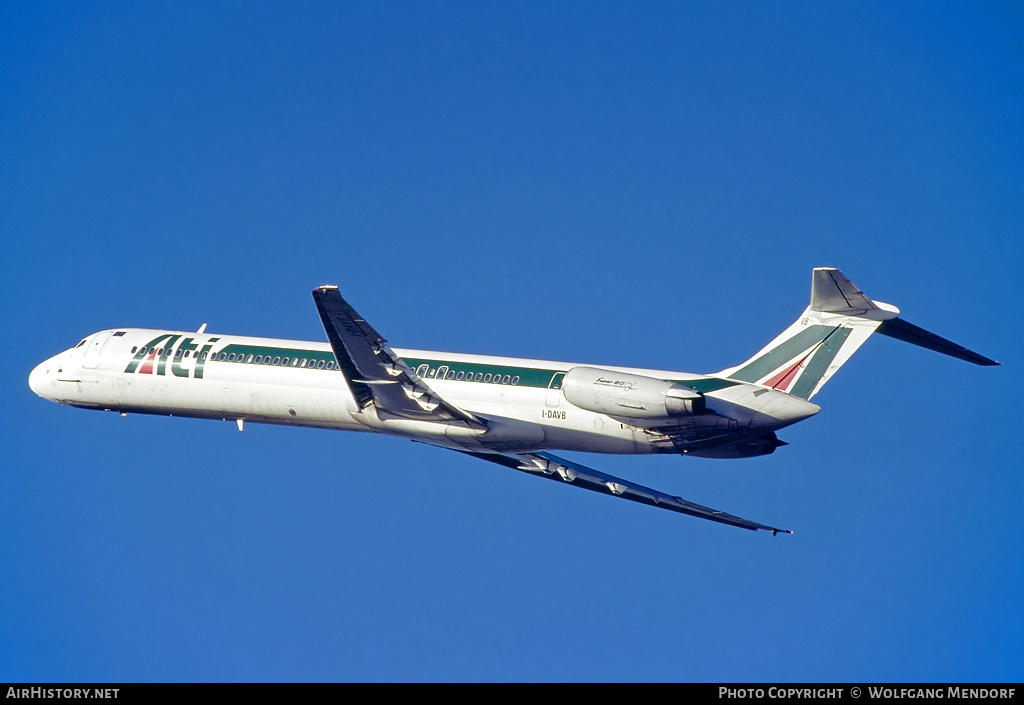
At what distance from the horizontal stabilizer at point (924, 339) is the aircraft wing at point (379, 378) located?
10.7 meters

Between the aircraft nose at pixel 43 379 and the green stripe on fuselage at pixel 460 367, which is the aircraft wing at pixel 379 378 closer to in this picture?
the green stripe on fuselage at pixel 460 367

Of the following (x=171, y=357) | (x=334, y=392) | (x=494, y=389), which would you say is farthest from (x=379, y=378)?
(x=171, y=357)

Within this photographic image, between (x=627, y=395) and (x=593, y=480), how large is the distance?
26.5 feet

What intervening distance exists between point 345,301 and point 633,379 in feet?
23.4

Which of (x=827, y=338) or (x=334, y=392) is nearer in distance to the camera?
(x=827, y=338)

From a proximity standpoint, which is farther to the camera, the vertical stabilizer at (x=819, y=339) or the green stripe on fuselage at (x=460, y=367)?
the green stripe on fuselage at (x=460, y=367)

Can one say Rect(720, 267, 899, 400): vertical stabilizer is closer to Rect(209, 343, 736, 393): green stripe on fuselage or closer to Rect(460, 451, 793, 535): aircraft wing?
Rect(209, 343, 736, 393): green stripe on fuselage

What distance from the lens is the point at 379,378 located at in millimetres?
33281

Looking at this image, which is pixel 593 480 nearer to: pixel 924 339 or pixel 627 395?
pixel 627 395

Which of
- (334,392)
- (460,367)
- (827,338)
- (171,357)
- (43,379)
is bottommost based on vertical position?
(827,338)

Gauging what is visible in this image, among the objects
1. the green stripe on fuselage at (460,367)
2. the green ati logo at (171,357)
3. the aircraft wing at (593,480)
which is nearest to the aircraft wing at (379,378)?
the green stripe on fuselage at (460,367)

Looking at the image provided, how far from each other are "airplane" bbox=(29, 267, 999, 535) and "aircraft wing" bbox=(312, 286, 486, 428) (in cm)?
4

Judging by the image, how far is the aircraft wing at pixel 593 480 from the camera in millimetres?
36781
